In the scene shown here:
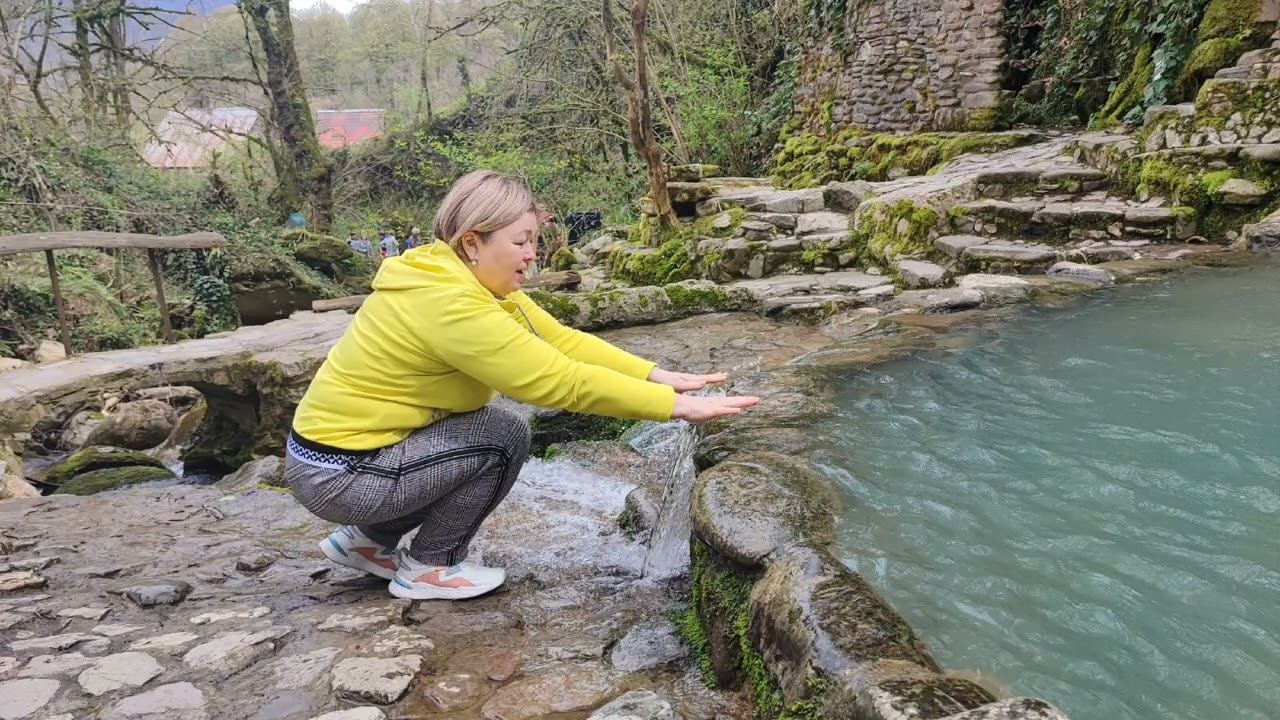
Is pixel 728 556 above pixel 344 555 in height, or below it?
above

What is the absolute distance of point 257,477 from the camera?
16.4 ft

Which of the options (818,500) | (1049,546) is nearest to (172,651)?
(818,500)

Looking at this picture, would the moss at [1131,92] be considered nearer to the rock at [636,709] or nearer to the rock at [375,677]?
the rock at [636,709]

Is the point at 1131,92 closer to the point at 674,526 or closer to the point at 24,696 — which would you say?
the point at 674,526

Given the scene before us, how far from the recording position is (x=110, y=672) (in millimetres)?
2014

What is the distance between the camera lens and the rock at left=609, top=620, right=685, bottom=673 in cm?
216

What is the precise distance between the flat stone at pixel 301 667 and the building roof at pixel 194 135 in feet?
46.4

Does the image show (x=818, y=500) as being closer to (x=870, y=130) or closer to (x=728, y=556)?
(x=728, y=556)

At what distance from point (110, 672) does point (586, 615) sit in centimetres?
125

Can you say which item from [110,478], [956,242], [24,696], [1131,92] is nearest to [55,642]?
[24,696]

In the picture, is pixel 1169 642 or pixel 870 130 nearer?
pixel 1169 642

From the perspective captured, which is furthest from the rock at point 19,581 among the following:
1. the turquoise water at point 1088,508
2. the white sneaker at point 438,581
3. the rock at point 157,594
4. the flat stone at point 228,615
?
the turquoise water at point 1088,508

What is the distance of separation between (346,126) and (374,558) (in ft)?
83.7

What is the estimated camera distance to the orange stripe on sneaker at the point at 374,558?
261 centimetres
